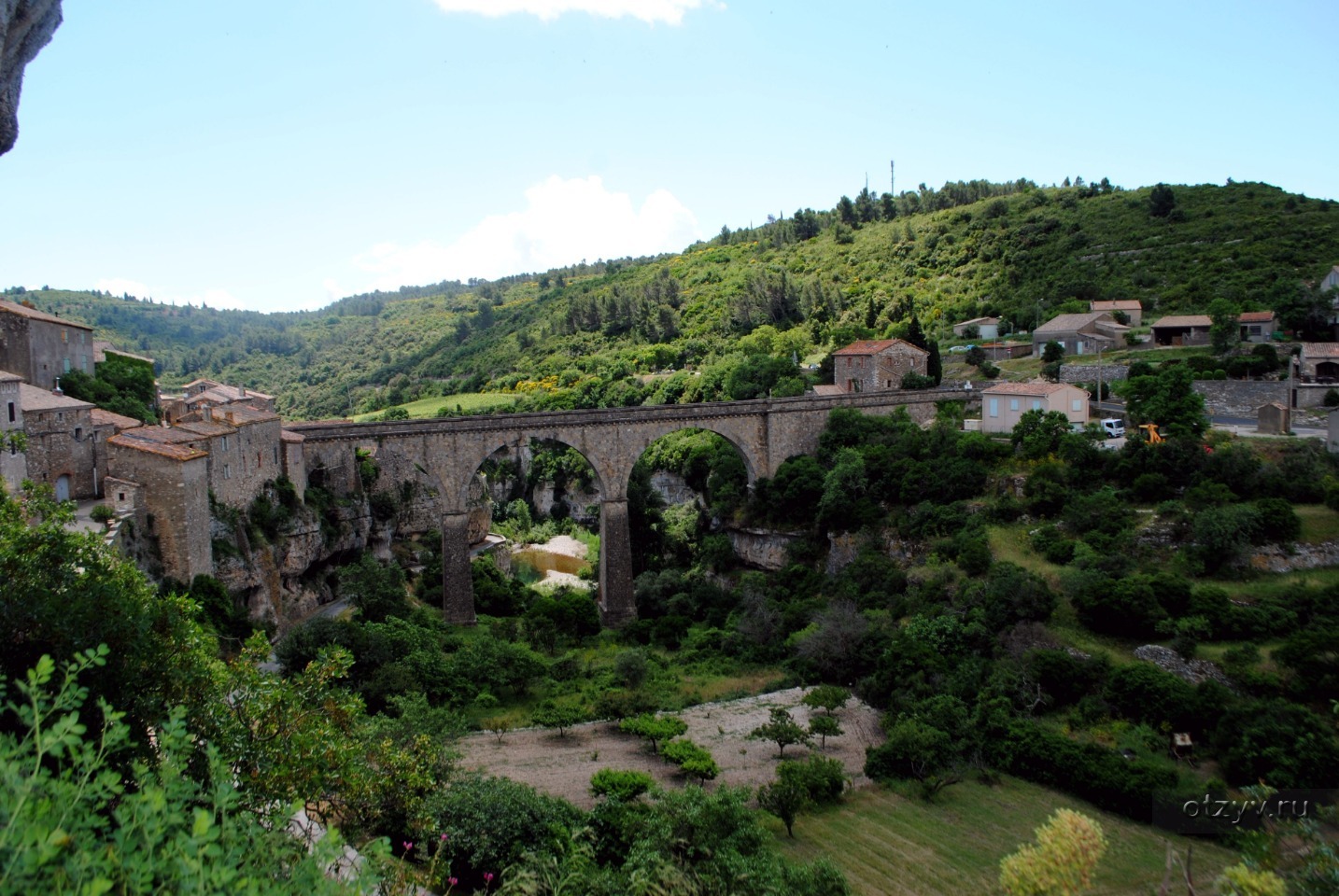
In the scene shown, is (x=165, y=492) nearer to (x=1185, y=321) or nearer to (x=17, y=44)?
(x=17, y=44)

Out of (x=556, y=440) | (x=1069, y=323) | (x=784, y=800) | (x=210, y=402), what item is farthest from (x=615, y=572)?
(x=1069, y=323)

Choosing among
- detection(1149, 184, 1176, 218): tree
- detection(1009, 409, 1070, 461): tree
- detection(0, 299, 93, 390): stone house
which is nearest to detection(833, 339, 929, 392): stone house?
detection(1009, 409, 1070, 461): tree

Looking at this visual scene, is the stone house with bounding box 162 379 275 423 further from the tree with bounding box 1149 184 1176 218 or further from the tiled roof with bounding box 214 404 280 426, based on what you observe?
the tree with bounding box 1149 184 1176 218

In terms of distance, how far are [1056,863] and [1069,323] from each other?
42808mm

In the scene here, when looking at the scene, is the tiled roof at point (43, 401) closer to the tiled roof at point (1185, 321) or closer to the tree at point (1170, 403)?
the tree at point (1170, 403)

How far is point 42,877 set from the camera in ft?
18.5

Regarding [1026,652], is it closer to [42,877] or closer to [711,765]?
[711,765]

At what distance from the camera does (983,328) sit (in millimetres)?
60094

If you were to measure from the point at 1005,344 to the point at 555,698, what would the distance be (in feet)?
119

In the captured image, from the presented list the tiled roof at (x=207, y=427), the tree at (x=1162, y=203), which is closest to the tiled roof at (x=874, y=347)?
the tiled roof at (x=207, y=427)

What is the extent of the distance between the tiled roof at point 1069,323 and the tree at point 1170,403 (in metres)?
12.7

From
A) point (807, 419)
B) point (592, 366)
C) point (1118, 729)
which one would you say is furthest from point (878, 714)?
point (592, 366)

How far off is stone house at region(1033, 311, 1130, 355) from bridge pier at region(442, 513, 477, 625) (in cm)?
3171

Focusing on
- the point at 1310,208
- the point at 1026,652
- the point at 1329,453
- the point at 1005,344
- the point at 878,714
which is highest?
the point at 1310,208
